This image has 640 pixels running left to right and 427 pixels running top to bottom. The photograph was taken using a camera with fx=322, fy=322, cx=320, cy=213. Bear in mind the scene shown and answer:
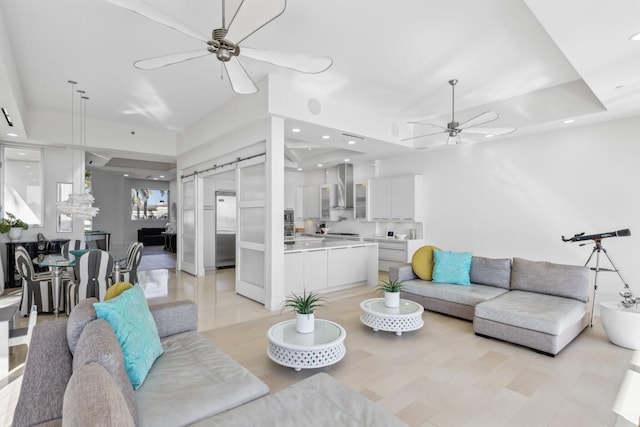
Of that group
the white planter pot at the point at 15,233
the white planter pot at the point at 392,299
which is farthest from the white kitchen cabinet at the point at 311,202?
the white planter pot at the point at 15,233

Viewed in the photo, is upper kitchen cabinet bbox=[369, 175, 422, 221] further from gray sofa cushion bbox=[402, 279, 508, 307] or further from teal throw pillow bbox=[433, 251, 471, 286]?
gray sofa cushion bbox=[402, 279, 508, 307]

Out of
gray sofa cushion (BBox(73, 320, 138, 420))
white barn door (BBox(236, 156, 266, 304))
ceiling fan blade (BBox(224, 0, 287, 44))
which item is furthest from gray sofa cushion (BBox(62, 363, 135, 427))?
white barn door (BBox(236, 156, 266, 304))

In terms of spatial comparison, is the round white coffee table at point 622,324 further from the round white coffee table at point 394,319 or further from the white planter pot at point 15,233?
the white planter pot at point 15,233

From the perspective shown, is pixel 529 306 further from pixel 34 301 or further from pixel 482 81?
pixel 34 301

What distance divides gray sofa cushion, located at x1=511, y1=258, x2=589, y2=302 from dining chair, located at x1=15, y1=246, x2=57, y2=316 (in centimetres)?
617

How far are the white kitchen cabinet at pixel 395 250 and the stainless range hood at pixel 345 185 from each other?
4.14ft

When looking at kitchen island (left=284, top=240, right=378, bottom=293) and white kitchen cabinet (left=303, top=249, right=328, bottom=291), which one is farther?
white kitchen cabinet (left=303, top=249, right=328, bottom=291)

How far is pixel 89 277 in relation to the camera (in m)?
4.15

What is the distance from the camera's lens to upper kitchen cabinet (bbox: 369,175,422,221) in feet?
23.6

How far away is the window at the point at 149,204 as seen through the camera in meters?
13.6

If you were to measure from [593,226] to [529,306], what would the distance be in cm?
265

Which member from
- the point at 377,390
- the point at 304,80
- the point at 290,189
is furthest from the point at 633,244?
the point at 290,189

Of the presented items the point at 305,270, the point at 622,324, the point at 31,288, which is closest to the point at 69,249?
the point at 31,288

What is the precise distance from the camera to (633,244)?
4742mm
